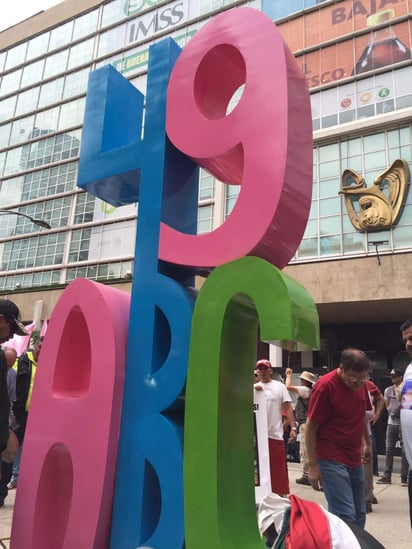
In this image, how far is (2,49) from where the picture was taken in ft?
121

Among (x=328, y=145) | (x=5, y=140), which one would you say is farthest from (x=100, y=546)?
(x=5, y=140)

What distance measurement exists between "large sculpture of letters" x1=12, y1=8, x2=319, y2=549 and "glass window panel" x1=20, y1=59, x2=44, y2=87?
35.2 meters

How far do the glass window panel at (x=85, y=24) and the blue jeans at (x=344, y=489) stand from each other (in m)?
34.1

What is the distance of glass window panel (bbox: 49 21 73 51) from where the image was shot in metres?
33.0

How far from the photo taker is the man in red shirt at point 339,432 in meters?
3.39

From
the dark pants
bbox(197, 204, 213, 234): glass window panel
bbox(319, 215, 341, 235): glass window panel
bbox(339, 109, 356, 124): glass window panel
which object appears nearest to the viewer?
the dark pants

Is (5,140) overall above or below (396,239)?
above

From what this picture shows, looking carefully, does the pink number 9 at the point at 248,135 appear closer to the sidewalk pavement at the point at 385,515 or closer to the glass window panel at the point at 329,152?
the sidewalk pavement at the point at 385,515

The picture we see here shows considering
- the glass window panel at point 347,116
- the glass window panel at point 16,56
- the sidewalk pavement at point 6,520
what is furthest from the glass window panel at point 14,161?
the sidewalk pavement at point 6,520

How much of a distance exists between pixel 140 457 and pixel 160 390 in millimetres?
444

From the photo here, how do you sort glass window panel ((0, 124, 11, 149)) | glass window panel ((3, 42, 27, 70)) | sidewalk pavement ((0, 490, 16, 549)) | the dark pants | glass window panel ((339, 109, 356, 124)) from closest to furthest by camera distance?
sidewalk pavement ((0, 490, 16, 549)), the dark pants, glass window panel ((339, 109, 356, 124)), glass window panel ((0, 124, 11, 149)), glass window panel ((3, 42, 27, 70))

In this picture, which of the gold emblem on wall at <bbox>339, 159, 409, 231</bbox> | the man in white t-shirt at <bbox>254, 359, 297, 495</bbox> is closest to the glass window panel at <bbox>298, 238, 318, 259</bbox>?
the gold emblem on wall at <bbox>339, 159, 409, 231</bbox>

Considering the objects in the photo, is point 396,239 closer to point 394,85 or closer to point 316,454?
point 394,85

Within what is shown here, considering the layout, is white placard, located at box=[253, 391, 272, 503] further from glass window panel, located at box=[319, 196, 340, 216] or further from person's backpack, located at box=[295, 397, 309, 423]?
glass window panel, located at box=[319, 196, 340, 216]
